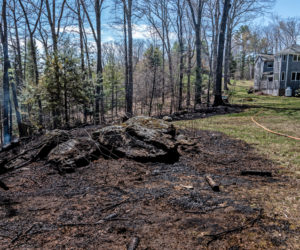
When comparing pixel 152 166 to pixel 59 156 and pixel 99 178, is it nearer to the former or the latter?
pixel 99 178

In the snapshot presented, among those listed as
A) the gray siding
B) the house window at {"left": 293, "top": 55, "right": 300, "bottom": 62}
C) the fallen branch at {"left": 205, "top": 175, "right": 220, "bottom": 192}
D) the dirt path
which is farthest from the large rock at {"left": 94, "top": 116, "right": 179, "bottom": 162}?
the house window at {"left": 293, "top": 55, "right": 300, "bottom": 62}

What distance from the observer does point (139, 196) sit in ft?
9.43

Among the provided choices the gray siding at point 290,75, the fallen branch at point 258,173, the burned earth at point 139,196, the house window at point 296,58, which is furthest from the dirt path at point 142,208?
the house window at point 296,58

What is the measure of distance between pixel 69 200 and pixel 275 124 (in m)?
8.09

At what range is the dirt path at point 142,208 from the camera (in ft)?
6.58

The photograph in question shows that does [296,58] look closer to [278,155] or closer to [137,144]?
[278,155]

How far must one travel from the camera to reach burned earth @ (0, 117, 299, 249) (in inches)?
80.0

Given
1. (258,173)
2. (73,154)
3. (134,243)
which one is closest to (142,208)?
(134,243)

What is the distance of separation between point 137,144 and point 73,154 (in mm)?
1296

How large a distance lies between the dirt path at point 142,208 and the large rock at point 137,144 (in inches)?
9.4

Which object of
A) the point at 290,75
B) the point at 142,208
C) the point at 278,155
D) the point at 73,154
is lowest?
the point at 278,155

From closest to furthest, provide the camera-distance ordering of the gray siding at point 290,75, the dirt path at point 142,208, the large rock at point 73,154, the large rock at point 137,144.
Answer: the dirt path at point 142,208, the large rock at point 73,154, the large rock at point 137,144, the gray siding at point 290,75

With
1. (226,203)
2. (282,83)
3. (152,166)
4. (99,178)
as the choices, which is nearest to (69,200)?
(99,178)

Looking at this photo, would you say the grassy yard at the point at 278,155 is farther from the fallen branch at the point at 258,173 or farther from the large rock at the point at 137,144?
the large rock at the point at 137,144
